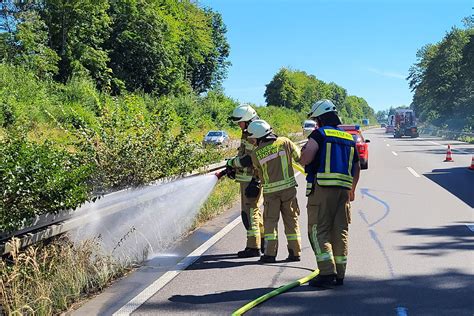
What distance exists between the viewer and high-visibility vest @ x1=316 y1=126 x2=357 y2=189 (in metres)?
5.98

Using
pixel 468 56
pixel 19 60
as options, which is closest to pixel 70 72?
pixel 19 60

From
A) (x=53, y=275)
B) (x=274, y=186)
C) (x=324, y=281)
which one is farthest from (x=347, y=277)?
(x=53, y=275)

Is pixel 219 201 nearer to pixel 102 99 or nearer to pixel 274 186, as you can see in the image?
pixel 102 99

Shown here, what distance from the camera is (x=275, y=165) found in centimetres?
700

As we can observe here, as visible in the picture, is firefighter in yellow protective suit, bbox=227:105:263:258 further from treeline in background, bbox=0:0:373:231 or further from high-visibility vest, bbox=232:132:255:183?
treeline in background, bbox=0:0:373:231

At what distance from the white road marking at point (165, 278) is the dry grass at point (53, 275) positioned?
52 centimetres

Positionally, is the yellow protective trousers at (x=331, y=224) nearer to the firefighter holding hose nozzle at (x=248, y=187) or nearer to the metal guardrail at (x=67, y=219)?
the firefighter holding hose nozzle at (x=248, y=187)

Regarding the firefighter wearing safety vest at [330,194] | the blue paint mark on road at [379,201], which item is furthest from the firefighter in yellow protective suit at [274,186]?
the blue paint mark on road at [379,201]

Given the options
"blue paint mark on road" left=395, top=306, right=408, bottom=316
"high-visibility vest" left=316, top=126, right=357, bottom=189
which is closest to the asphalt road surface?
"blue paint mark on road" left=395, top=306, right=408, bottom=316

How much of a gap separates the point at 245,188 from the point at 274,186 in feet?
2.01

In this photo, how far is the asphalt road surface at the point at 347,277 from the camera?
17.1 ft

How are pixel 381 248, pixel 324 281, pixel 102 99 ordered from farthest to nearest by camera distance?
pixel 102 99 < pixel 381 248 < pixel 324 281

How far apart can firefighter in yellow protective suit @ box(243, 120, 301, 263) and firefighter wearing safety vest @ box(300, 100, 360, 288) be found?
891mm

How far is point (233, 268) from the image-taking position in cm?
675
